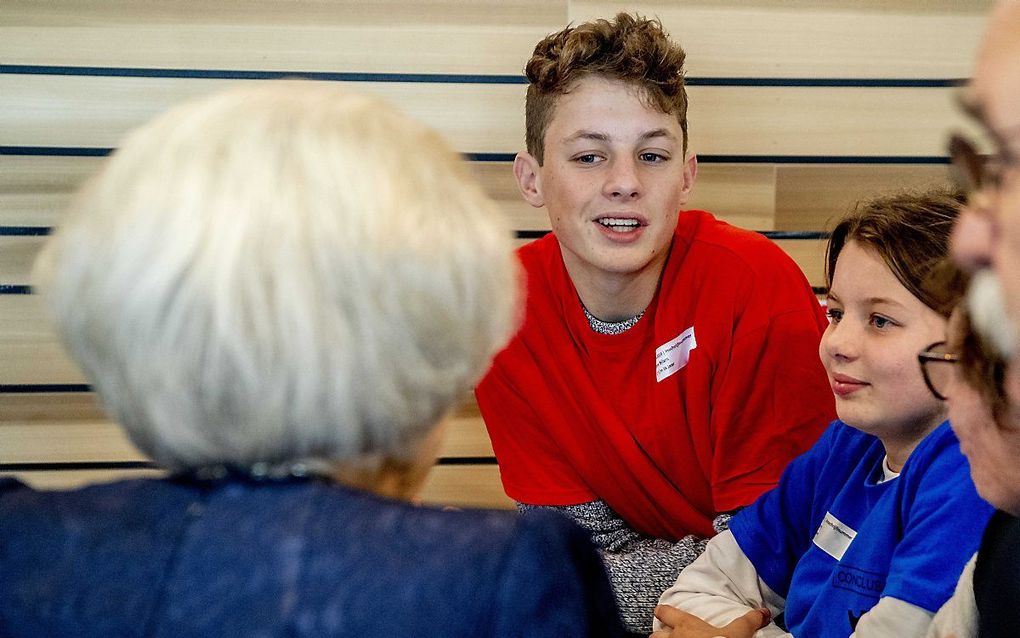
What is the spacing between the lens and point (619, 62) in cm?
240

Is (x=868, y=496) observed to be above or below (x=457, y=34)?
below

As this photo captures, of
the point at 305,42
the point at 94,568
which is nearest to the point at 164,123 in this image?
the point at 94,568

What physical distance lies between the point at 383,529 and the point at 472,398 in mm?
2389

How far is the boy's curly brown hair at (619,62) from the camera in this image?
2402 millimetres

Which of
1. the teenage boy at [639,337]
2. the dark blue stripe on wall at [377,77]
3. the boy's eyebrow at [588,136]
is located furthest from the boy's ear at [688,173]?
the dark blue stripe on wall at [377,77]

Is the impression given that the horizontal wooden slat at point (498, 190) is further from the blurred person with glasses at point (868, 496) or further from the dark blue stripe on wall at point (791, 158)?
the blurred person with glasses at point (868, 496)

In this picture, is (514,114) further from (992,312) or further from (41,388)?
(992,312)

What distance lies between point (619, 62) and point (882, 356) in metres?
1.02

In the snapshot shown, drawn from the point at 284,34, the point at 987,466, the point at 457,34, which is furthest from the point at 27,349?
the point at 987,466

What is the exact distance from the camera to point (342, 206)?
2.84ft

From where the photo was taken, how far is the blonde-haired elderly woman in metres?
0.85

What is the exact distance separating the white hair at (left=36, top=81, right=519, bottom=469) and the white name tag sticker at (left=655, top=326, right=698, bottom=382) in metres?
1.42

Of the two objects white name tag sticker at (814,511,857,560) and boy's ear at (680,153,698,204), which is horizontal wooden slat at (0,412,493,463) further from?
white name tag sticker at (814,511,857,560)

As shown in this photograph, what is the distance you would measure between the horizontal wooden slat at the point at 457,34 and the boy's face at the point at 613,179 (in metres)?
0.76
